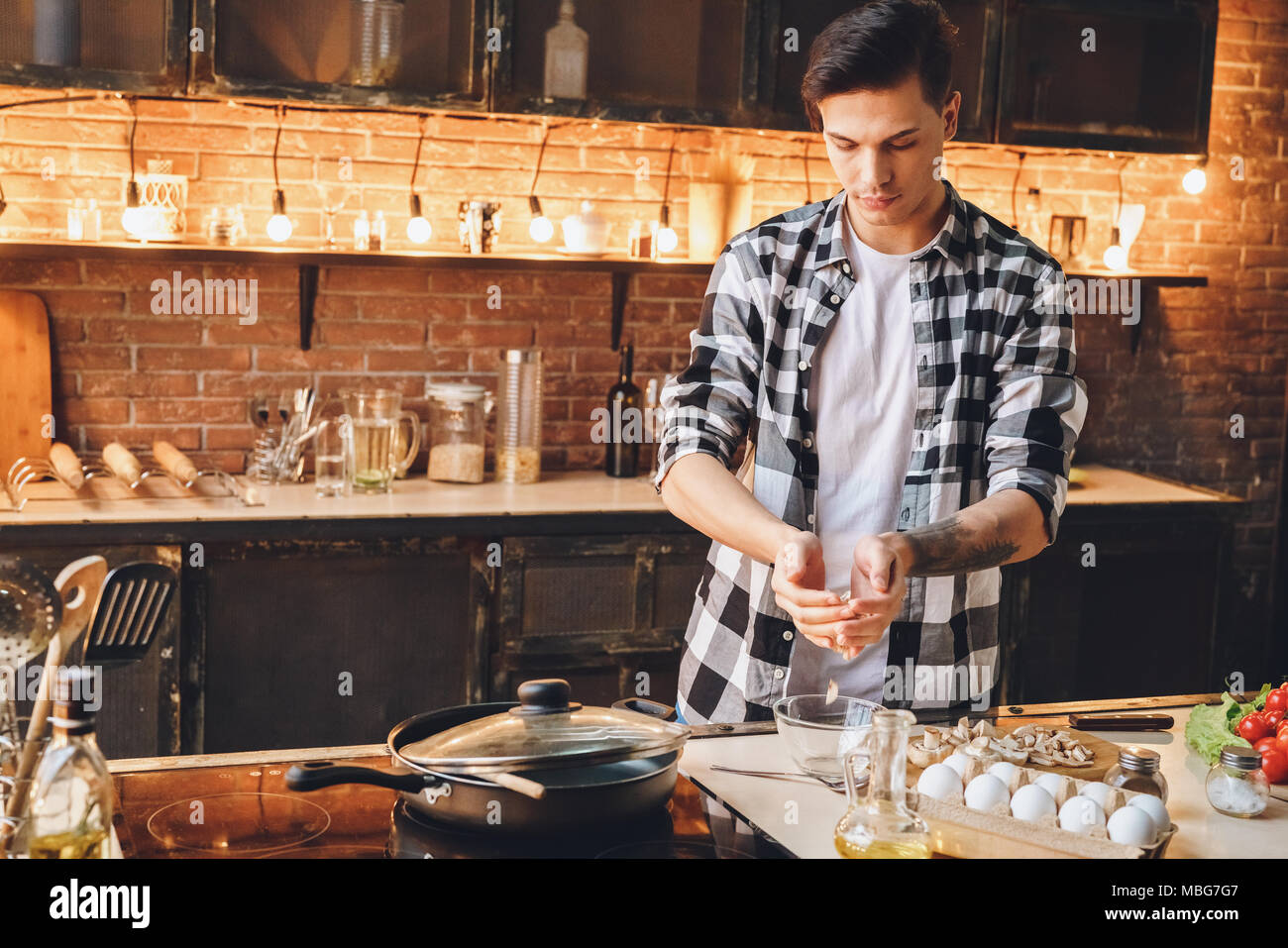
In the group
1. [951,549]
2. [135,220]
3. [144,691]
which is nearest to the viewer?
[951,549]

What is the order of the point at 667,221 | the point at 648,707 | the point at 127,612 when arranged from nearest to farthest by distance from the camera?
1. the point at 127,612
2. the point at 648,707
3. the point at 667,221

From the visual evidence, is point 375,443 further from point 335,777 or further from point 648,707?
point 335,777

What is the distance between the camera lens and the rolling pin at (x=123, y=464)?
3.01 m

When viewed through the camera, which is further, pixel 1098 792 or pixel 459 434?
pixel 459 434

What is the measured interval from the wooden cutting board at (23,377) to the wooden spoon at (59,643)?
7.25 ft

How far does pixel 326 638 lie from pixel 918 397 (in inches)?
62.5

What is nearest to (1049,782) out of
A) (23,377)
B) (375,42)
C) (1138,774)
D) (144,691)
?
(1138,774)

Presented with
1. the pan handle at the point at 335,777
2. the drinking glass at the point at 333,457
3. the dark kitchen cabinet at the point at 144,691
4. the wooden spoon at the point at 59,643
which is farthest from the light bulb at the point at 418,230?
the pan handle at the point at 335,777

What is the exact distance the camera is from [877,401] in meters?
1.93

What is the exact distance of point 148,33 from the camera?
2.96 m

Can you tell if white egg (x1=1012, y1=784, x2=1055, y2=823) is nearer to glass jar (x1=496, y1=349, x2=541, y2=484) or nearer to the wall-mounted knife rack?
the wall-mounted knife rack

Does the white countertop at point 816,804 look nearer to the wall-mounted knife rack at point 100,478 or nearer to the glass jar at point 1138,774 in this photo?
the glass jar at point 1138,774

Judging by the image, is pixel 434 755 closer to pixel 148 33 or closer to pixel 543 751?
pixel 543 751
